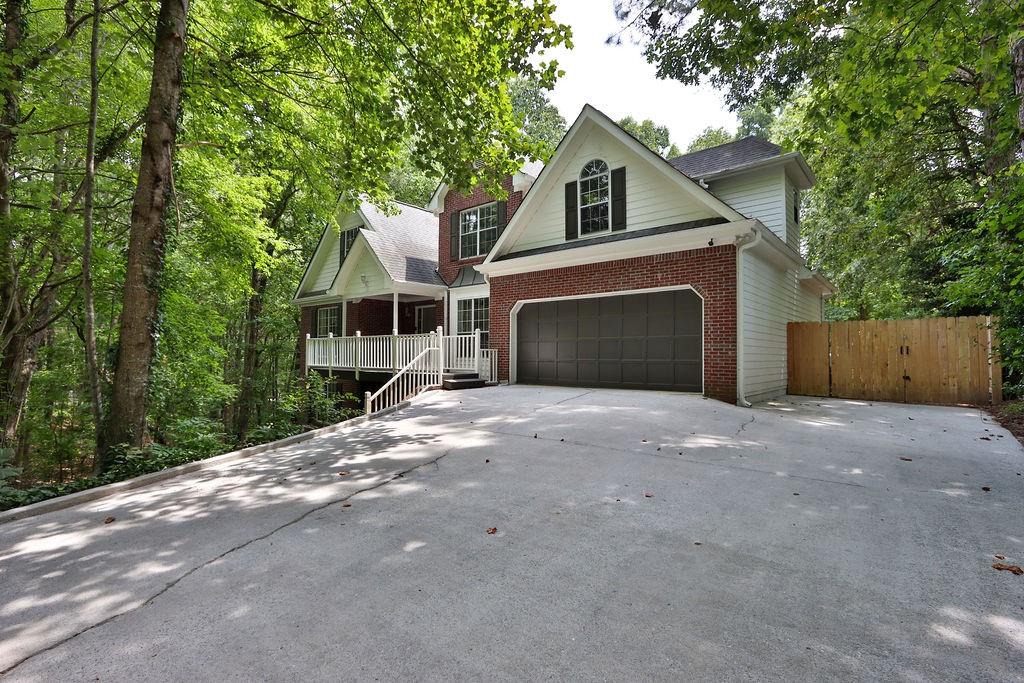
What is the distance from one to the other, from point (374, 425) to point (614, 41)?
7.66 m

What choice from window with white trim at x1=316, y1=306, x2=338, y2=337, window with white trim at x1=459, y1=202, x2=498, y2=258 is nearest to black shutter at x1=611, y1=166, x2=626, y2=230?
window with white trim at x1=459, y1=202, x2=498, y2=258

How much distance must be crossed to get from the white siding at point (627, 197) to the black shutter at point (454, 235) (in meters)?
3.69

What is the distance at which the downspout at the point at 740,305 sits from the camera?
339 inches

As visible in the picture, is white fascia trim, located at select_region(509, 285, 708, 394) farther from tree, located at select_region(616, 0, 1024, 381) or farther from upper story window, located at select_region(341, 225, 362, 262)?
upper story window, located at select_region(341, 225, 362, 262)

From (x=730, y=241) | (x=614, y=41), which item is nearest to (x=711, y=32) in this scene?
(x=614, y=41)

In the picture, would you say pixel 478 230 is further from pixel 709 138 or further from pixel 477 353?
pixel 709 138

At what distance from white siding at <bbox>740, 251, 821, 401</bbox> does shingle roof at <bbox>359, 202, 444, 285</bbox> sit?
30.9ft

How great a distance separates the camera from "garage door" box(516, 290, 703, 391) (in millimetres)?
9578

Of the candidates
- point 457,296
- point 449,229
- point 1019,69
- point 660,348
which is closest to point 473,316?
point 457,296

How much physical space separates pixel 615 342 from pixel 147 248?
8.61 metres

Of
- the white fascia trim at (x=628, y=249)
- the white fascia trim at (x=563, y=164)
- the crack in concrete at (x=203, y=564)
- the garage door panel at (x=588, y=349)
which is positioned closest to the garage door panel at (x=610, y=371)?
the garage door panel at (x=588, y=349)

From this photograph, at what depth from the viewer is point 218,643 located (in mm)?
1973

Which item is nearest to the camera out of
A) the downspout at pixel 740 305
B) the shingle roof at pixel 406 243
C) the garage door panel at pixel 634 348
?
the downspout at pixel 740 305

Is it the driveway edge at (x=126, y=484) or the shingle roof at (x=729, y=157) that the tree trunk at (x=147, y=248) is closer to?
the driveway edge at (x=126, y=484)
